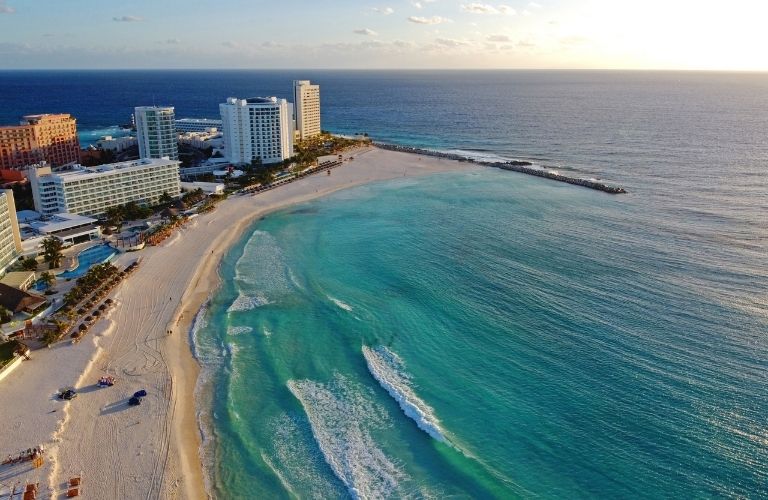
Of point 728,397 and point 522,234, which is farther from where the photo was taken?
point 522,234

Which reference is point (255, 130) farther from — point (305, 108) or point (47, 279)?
point (47, 279)

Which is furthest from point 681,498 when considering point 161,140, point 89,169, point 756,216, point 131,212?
point 161,140

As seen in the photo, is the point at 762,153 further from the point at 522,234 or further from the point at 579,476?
the point at 579,476

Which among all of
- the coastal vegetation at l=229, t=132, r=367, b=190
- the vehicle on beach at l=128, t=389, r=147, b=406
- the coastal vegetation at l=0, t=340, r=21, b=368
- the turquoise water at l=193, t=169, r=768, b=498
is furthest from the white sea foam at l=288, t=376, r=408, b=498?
the coastal vegetation at l=229, t=132, r=367, b=190

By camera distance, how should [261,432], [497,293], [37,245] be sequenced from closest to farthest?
[261,432] → [497,293] → [37,245]

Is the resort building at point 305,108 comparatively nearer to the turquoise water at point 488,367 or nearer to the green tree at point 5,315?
the turquoise water at point 488,367

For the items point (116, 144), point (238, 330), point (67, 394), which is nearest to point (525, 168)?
point (238, 330)
